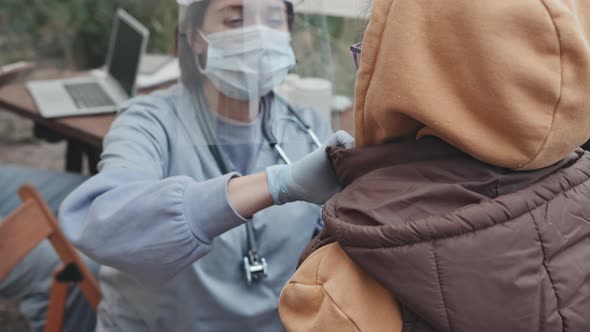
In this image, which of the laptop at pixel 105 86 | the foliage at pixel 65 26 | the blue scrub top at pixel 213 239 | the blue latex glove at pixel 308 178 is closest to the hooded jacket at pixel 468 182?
the blue latex glove at pixel 308 178

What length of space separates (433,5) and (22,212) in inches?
44.7

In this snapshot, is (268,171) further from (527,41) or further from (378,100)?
(527,41)

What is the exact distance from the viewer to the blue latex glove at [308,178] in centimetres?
85

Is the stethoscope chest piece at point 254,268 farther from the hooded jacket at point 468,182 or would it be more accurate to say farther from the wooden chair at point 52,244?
the wooden chair at point 52,244

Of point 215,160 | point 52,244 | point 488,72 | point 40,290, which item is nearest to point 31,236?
point 52,244

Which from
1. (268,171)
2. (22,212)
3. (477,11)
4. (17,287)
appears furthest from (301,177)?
(17,287)

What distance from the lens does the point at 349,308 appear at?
0.63 metres

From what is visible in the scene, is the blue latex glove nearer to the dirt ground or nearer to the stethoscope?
the stethoscope

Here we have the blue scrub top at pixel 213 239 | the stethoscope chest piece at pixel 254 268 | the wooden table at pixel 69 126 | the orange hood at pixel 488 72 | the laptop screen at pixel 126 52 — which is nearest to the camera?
the orange hood at pixel 488 72

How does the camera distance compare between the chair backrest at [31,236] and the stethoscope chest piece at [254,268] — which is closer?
the stethoscope chest piece at [254,268]

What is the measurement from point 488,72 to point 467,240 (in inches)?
6.8

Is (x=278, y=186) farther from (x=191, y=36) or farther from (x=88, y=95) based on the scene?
(x=88, y=95)

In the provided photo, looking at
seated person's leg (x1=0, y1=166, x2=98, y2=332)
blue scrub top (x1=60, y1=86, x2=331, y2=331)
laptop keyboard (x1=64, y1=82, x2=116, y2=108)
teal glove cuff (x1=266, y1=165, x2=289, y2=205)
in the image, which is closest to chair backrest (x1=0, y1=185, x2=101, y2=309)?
seated person's leg (x1=0, y1=166, x2=98, y2=332)

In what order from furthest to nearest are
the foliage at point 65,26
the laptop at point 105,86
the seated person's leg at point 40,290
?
the foliage at point 65,26
the laptop at point 105,86
the seated person's leg at point 40,290
